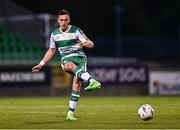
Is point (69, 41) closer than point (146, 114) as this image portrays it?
No

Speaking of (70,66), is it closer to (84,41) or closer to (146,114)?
(84,41)

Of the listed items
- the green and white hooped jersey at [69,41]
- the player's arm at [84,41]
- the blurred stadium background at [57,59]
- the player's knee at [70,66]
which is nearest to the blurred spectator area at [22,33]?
the blurred stadium background at [57,59]

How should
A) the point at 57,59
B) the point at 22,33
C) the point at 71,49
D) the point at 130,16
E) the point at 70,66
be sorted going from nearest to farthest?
1. the point at 70,66
2. the point at 71,49
3. the point at 57,59
4. the point at 22,33
5. the point at 130,16

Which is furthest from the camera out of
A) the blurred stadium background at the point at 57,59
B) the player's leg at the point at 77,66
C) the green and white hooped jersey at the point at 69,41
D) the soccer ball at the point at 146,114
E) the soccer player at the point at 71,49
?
the blurred stadium background at the point at 57,59

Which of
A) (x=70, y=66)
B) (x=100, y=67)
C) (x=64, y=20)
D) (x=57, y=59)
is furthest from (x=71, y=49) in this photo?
(x=57, y=59)

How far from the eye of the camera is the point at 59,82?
3419cm

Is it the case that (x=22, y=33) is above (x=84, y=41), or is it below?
below

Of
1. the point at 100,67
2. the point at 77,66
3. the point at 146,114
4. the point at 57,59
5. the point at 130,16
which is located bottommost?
the point at 130,16

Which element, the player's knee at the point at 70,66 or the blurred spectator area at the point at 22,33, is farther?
the blurred spectator area at the point at 22,33

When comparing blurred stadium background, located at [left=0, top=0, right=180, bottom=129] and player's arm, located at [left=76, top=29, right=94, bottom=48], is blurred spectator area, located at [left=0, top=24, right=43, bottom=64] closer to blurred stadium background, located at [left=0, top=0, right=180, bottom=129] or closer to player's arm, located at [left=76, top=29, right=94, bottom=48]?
blurred stadium background, located at [left=0, top=0, right=180, bottom=129]

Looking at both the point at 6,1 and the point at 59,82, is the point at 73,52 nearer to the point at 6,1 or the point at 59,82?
the point at 59,82

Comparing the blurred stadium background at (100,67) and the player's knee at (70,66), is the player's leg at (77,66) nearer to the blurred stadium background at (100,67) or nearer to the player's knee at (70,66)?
the player's knee at (70,66)

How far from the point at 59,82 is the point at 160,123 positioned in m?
19.5

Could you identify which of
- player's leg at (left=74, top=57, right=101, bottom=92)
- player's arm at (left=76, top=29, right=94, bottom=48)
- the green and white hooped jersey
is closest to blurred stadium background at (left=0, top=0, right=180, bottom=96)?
the green and white hooped jersey
